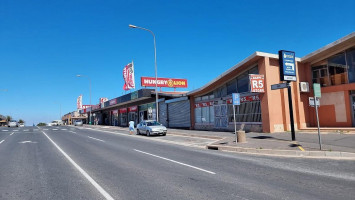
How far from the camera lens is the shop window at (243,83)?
22125 millimetres

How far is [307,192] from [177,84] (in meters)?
43.1

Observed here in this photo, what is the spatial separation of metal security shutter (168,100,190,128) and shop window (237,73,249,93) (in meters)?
8.75

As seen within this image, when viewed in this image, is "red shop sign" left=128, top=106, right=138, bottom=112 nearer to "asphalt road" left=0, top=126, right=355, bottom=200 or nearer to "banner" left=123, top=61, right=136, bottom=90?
"banner" left=123, top=61, right=136, bottom=90

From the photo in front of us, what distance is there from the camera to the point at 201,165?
9172 millimetres

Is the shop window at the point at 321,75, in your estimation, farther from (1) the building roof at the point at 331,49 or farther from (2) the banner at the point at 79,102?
(2) the banner at the point at 79,102

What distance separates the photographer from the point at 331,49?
19.5 meters

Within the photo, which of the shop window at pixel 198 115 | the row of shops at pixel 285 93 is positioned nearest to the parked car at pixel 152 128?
the row of shops at pixel 285 93

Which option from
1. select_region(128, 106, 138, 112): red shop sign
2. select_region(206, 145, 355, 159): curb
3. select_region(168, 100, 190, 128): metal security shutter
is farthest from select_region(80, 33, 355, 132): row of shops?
select_region(128, 106, 138, 112): red shop sign

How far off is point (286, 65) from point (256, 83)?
4.23 meters

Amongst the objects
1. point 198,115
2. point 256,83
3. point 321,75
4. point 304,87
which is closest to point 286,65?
point 256,83

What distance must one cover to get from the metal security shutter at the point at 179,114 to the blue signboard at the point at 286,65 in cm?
1637

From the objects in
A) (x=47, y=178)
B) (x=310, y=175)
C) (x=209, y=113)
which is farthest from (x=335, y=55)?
(x=47, y=178)

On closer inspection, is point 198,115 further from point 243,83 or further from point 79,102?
point 79,102

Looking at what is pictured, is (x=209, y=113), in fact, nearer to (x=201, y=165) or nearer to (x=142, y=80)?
(x=201, y=165)
